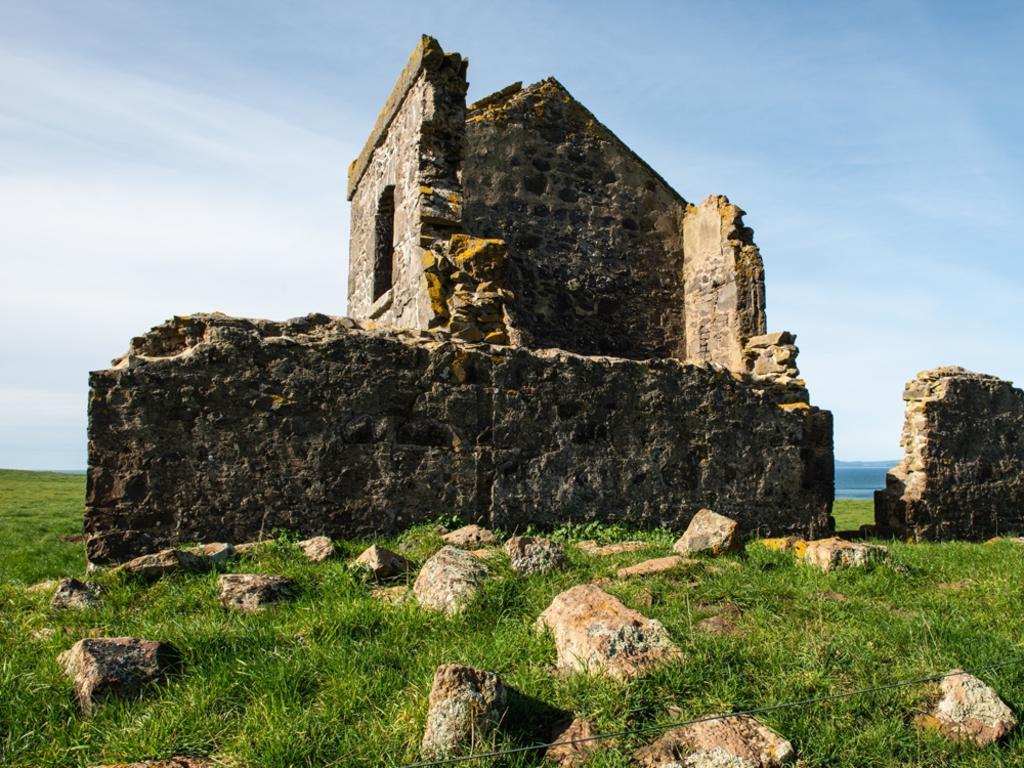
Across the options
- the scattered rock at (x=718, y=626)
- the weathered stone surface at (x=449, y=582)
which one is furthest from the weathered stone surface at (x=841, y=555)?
the weathered stone surface at (x=449, y=582)

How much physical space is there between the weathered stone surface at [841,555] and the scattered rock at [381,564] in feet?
8.92

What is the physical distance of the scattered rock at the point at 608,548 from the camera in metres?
5.96

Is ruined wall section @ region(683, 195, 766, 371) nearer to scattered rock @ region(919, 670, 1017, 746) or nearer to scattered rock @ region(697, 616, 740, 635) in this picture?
scattered rock @ region(697, 616, 740, 635)

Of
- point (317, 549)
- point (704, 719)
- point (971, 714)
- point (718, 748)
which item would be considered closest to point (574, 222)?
point (317, 549)

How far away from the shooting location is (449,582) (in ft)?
15.0

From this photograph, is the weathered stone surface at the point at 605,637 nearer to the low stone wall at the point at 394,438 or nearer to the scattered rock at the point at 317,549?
the scattered rock at the point at 317,549

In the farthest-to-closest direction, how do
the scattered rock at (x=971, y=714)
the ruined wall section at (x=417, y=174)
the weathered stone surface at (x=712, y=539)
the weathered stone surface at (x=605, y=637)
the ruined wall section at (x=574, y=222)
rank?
the ruined wall section at (x=574, y=222) < the ruined wall section at (x=417, y=174) < the weathered stone surface at (x=712, y=539) < the weathered stone surface at (x=605, y=637) < the scattered rock at (x=971, y=714)

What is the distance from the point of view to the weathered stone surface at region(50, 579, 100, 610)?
183 inches

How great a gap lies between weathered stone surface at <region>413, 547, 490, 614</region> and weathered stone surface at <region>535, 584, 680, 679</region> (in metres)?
0.50

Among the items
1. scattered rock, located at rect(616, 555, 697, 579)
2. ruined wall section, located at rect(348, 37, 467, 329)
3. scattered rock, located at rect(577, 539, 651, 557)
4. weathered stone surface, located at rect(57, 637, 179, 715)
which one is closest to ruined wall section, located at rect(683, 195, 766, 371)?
ruined wall section, located at rect(348, 37, 467, 329)

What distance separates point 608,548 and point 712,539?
30.1 inches

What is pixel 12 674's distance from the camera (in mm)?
3723

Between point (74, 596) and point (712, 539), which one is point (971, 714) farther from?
point (74, 596)

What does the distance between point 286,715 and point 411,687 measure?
1.71 ft
